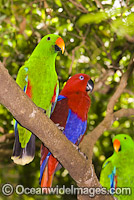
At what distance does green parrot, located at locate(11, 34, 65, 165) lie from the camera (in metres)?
1.69

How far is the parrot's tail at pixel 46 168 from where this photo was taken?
179 centimetres

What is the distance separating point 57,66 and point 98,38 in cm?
55

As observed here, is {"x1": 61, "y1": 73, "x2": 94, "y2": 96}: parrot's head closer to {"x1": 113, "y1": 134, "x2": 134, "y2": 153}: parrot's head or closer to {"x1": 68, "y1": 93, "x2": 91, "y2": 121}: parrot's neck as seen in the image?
{"x1": 68, "y1": 93, "x2": 91, "y2": 121}: parrot's neck

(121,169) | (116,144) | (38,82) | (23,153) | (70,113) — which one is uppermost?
(38,82)

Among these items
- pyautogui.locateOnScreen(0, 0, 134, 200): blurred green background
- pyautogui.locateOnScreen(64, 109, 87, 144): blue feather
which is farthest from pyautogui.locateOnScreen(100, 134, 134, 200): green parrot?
pyautogui.locateOnScreen(64, 109, 87, 144): blue feather

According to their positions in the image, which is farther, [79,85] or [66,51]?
[66,51]

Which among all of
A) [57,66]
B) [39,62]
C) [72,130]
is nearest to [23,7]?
[57,66]

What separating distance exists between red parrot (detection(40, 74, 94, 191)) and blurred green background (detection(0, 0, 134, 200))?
51 centimetres

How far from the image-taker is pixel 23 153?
64.4 inches

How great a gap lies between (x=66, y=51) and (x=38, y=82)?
0.91 meters

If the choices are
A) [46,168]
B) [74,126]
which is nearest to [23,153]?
[46,168]

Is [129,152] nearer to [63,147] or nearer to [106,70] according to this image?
[106,70]

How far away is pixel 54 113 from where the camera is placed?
6.36 feet

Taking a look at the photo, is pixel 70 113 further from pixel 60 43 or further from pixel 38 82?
pixel 60 43
